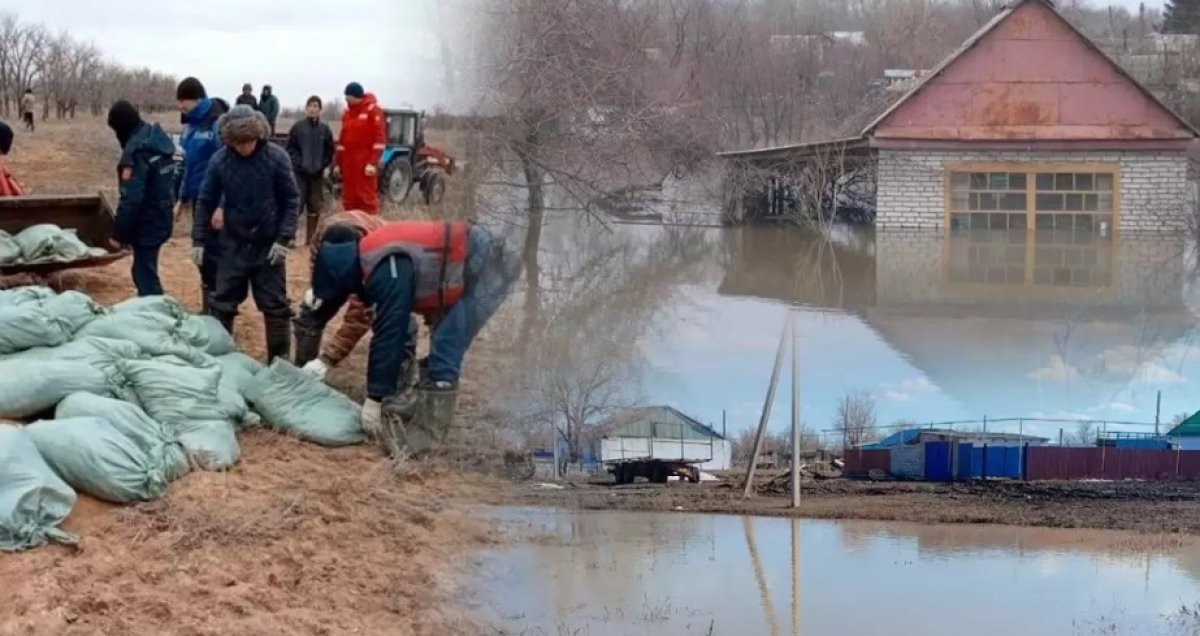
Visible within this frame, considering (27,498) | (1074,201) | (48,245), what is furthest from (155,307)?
(1074,201)

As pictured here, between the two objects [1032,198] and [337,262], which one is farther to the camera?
[1032,198]

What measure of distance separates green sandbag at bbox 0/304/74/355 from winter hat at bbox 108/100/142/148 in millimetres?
1240

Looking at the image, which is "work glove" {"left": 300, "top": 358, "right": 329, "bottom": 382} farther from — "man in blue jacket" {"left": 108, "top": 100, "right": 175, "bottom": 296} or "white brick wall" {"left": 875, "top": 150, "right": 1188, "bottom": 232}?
"white brick wall" {"left": 875, "top": 150, "right": 1188, "bottom": 232}

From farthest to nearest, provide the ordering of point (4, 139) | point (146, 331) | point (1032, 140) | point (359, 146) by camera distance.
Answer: point (359, 146)
point (4, 139)
point (1032, 140)
point (146, 331)

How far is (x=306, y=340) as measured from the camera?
4.53 meters

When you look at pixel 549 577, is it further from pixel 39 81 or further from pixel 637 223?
pixel 39 81

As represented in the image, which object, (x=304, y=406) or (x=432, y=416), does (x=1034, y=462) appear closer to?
(x=432, y=416)

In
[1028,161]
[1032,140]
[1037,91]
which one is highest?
[1037,91]

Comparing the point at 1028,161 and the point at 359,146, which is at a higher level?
the point at 359,146

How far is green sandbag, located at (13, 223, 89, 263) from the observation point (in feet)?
18.1

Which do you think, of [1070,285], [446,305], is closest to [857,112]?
[1070,285]

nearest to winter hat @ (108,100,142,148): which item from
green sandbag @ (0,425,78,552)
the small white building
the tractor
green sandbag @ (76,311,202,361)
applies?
green sandbag @ (76,311,202,361)

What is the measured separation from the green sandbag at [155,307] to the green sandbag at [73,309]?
9 cm

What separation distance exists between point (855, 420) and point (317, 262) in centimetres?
179
